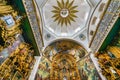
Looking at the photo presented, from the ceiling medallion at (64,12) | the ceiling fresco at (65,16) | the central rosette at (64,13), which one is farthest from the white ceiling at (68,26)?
the central rosette at (64,13)

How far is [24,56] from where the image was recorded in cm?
1248

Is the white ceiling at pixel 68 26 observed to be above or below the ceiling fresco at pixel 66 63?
above

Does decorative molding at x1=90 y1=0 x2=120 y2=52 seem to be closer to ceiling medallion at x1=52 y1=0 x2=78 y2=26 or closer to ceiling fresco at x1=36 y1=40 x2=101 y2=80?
ceiling fresco at x1=36 y1=40 x2=101 y2=80

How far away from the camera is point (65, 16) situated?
848 inches

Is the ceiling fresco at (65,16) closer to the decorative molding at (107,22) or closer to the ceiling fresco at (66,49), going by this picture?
the ceiling fresco at (66,49)

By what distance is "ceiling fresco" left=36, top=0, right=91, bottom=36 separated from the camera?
2030 centimetres

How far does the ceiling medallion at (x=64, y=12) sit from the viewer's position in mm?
20717

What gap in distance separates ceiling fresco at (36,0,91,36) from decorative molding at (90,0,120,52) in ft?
18.0

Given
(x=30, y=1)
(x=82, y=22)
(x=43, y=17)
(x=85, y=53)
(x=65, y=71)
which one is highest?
(x=30, y=1)

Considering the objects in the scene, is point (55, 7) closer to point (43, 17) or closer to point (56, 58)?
point (43, 17)

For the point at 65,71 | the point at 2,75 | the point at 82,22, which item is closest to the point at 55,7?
the point at 82,22

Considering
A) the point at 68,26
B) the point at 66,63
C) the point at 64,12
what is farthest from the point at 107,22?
the point at 68,26

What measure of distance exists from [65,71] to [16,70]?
26.9ft

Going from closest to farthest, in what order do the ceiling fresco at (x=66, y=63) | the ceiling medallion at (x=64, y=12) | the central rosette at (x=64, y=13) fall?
the ceiling fresco at (x=66, y=63), the ceiling medallion at (x=64, y=12), the central rosette at (x=64, y=13)
